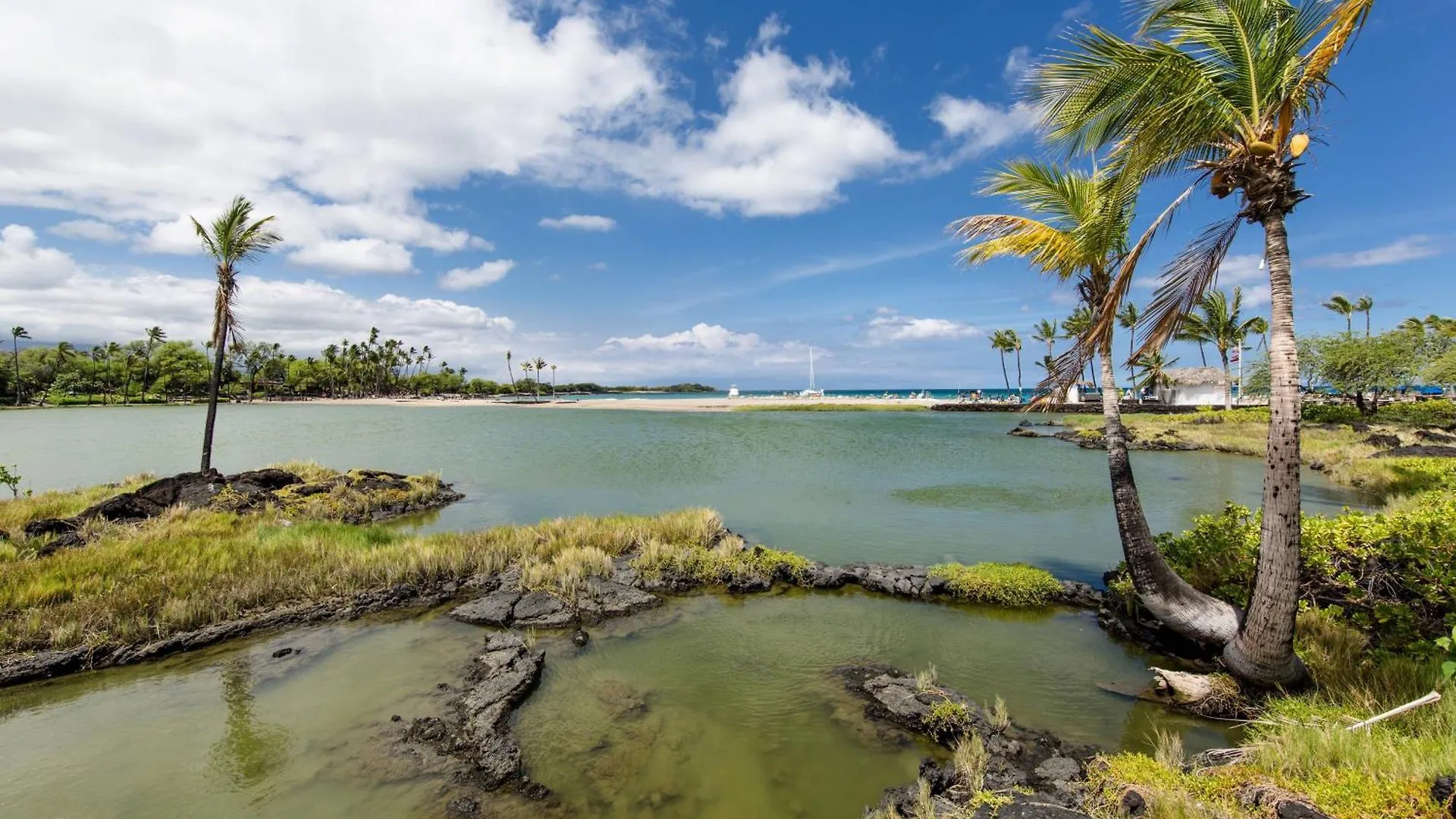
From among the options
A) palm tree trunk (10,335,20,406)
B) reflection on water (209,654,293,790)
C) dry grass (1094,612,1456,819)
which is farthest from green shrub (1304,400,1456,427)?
palm tree trunk (10,335,20,406)

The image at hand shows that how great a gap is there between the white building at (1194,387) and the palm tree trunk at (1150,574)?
267ft

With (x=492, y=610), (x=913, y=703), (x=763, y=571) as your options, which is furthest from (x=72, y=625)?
(x=913, y=703)

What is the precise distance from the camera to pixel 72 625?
959cm

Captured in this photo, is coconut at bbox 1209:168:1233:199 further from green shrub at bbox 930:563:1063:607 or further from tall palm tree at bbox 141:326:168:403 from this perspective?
tall palm tree at bbox 141:326:168:403

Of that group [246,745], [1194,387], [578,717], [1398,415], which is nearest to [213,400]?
[246,745]

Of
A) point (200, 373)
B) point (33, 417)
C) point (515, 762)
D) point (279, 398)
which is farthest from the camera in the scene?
point (279, 398)

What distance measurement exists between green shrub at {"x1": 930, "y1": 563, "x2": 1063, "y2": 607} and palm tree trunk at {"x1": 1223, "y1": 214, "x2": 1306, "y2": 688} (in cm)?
533

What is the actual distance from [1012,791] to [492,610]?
965cm

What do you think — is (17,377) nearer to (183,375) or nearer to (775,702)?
(183,375)

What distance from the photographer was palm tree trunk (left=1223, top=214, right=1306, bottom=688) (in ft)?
23.0

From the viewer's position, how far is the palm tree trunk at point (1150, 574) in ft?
29.4

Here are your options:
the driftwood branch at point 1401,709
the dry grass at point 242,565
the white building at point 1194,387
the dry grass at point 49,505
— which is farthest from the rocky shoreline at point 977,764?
the white building at point 1194,387

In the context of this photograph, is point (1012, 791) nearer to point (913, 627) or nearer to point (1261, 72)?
point (913, 627)

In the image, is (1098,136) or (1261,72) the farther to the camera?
(1098,136)
